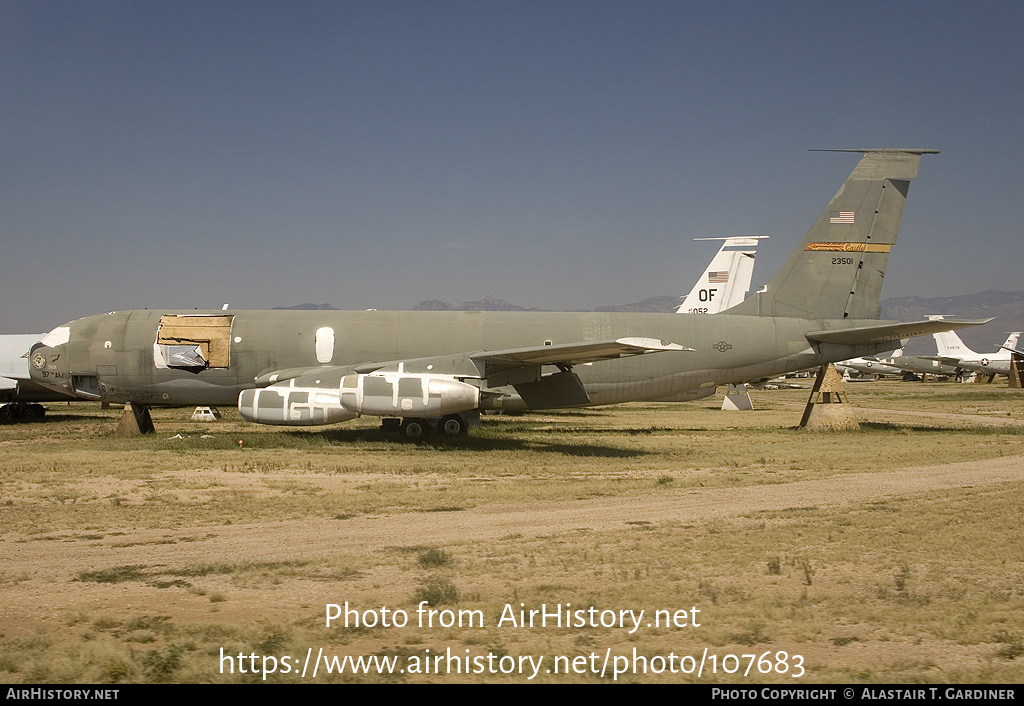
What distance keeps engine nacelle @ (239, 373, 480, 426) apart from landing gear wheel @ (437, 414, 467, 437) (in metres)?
2.12

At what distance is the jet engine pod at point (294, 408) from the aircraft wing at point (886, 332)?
38.6 feet

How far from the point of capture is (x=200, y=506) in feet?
35.2

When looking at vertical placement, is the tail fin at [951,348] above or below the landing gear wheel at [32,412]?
above

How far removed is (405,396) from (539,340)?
166 inches

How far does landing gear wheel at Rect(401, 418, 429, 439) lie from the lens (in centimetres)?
1944

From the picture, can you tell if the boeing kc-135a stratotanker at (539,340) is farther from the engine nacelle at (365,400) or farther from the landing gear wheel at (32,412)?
the landing gear wheel at (32,412)

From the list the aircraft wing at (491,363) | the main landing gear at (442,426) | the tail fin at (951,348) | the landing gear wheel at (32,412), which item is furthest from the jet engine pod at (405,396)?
the tail fin at (951,348)

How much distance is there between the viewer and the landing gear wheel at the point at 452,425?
19.6m

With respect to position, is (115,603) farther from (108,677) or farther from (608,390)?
(608,390)

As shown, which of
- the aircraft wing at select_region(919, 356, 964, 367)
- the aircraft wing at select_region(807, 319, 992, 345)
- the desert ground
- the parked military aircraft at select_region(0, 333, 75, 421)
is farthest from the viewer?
the aircraft wing at select_region(919, 356, 964, 367)

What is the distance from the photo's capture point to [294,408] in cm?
1736

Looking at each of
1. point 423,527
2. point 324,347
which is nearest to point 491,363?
point 324,347

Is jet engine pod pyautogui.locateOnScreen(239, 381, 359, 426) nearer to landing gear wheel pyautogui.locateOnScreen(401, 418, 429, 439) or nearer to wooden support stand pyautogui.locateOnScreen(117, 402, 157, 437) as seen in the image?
landing gear wheel pyautogui.locateOnScreen(401, 418, 429, 439)

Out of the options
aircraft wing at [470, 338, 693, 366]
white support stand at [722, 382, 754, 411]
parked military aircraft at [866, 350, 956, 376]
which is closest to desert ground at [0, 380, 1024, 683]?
aircraft wing at [470, 338, 693, 366]
